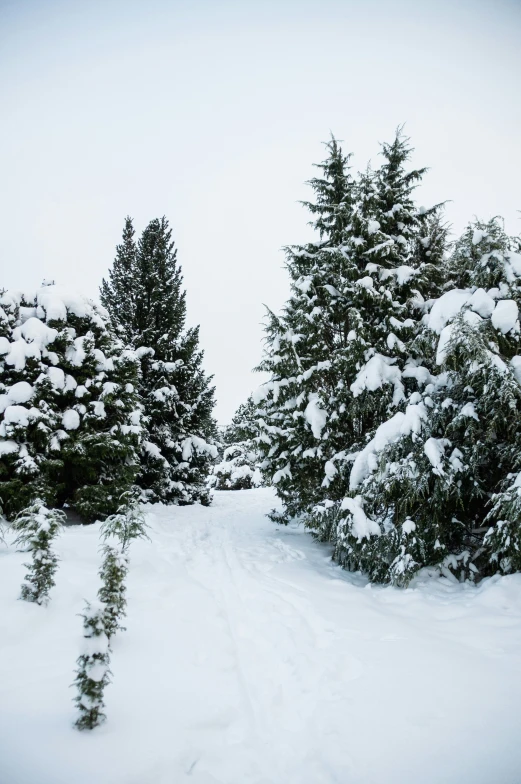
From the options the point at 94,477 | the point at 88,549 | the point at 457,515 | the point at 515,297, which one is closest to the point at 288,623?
the point at 457,515

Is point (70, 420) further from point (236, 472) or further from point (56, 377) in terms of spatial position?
point (236, 472)

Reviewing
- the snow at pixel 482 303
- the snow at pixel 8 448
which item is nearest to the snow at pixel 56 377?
the snow at pixel 8 448

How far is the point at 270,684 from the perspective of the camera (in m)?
3.07

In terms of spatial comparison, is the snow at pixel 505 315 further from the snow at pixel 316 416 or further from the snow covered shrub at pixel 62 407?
the snow covered shrub at pixel 62 407

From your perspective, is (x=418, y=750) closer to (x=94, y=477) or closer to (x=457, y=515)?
(x=457, y=515)

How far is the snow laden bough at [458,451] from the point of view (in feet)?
15.1

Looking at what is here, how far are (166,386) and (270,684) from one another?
11032 millimetres

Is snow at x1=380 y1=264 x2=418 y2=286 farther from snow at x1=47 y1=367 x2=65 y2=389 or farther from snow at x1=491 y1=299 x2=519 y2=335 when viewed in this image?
snow at x1=47 y1=367 x2=65 y2=389

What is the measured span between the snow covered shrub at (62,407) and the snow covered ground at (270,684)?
2782 mm

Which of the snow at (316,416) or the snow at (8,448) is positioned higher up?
the snow at (316,416)

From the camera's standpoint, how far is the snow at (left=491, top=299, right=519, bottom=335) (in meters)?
4.58

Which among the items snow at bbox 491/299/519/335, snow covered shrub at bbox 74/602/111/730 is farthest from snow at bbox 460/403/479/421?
snow covered shrub at bbox 74/602/111/730

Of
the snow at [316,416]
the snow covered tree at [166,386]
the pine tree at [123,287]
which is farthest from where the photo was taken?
the pine tree at [123,287]

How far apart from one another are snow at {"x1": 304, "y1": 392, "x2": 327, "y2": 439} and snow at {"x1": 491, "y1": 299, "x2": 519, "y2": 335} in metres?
3.04
